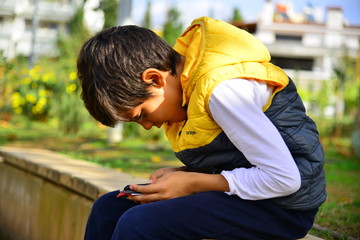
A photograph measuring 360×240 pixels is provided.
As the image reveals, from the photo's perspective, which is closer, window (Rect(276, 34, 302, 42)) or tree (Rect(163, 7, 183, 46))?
tree (Rect(163, 7, 183, 46))

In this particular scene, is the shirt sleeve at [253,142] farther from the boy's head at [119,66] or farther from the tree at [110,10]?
the tree at [110,10]

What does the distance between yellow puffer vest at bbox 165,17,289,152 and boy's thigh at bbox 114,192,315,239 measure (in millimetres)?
194

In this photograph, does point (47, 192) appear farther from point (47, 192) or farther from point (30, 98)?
point (30, 98)

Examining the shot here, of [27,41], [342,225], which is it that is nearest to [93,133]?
[342,225]

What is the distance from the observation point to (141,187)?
1.60m

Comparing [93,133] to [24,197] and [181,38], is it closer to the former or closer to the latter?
[24,197]

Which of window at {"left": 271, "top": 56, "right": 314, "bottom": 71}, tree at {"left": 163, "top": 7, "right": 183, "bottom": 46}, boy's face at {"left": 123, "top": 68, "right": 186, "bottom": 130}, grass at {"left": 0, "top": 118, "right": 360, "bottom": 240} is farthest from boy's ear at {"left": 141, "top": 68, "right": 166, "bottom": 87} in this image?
window at {"left": 271, "top": 56, "right": 314, "bottom": 71}

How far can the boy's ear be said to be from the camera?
161 cm

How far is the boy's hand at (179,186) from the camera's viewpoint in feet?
5.05

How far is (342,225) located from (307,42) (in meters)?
42.3

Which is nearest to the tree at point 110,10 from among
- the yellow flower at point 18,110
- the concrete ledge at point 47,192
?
the yellow flower at point 18,110

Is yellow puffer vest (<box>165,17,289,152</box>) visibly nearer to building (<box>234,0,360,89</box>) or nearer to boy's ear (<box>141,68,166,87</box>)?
boy's ear (<box>141,68,166,87</box>)

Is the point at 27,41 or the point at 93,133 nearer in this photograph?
the point at 93,133

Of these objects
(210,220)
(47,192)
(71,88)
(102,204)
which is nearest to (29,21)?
(71,88)
